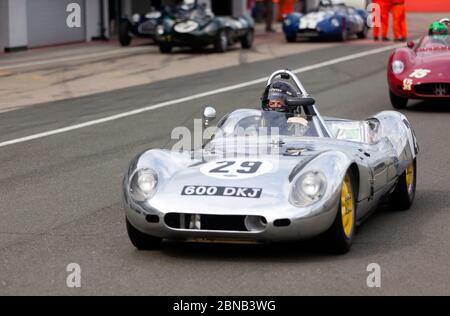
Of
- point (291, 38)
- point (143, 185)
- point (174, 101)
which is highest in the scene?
point (143, 185)

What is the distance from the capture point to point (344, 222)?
762cm

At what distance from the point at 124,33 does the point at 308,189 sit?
22.1 m

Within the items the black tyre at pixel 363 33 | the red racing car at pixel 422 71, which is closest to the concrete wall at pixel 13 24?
the black tyre at pixel 363 33

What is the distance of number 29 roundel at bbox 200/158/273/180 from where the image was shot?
7.60 meters

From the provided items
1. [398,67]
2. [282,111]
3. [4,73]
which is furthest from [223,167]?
[4,73]

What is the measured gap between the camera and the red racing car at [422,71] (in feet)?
51.8

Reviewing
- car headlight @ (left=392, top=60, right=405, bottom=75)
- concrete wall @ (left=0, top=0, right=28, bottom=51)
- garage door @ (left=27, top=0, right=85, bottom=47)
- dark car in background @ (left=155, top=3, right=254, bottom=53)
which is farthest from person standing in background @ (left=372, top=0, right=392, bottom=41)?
car headlight @ (left=392, top=60, right=405, bottom=75)

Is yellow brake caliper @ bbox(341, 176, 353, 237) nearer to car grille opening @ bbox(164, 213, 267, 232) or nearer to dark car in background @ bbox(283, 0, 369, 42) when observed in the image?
car grille opening @ bbox(164, 213, 267, 232)


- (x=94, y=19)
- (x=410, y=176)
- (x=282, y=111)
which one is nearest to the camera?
(x=282, y=111)

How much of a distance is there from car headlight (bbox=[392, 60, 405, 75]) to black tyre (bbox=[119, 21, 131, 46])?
44.6 ft

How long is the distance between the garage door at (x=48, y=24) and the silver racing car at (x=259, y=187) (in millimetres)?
19823

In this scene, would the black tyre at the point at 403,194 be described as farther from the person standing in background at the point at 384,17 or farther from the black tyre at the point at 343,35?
the black tyre at the point at 343,35

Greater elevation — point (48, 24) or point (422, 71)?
point (422, 71)

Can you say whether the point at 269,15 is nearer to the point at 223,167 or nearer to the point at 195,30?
the point at 195,30
